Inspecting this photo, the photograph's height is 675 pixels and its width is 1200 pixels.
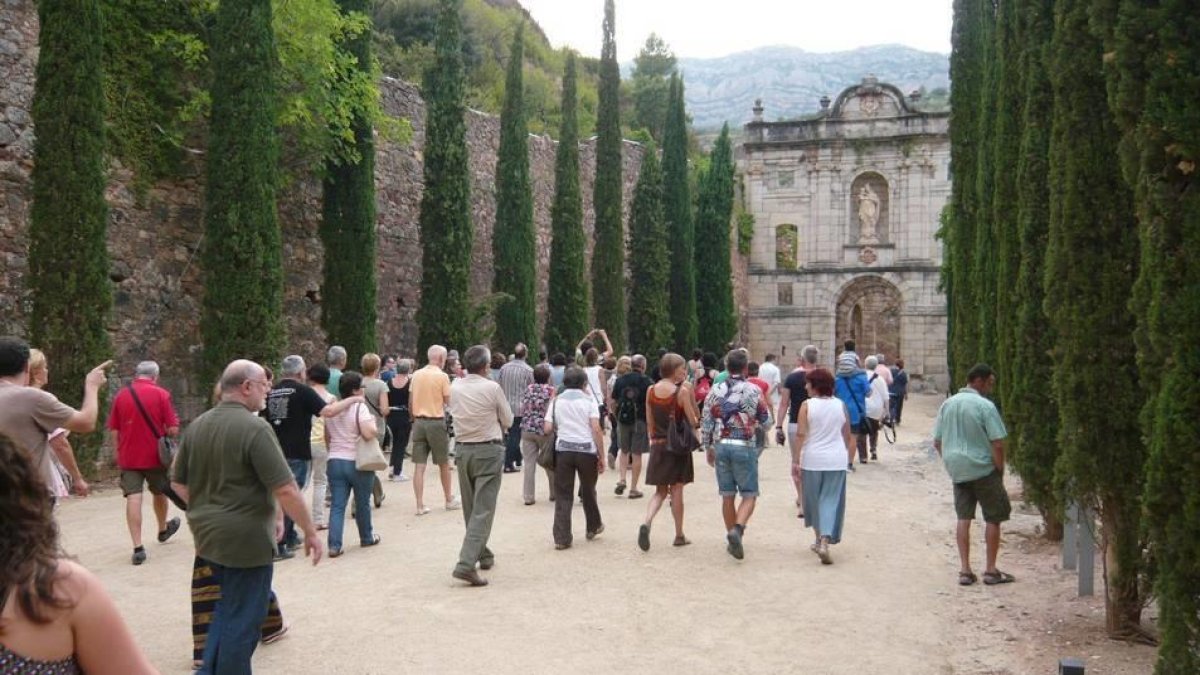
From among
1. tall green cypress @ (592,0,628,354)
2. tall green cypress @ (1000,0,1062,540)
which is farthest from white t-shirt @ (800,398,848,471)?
tall green cypress @ (592,0,628,354)

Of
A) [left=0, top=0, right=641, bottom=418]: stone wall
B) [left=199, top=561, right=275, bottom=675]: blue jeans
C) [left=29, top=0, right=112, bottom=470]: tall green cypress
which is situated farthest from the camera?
[left=0, top=0, right=641, bottom=418]: stone wall

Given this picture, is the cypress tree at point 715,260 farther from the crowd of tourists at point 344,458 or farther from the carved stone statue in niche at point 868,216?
the crowd of tourists at point 344,458

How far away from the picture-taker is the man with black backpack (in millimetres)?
12195

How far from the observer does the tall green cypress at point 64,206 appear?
38.3 ft

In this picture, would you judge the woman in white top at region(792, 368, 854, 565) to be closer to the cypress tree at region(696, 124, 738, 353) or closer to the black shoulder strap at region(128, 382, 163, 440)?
the black shoulder strap at region(128, 382, 163, 440)

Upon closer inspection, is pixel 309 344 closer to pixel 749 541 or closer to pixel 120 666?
pixel 749 541

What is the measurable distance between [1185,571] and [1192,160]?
180 centimetres

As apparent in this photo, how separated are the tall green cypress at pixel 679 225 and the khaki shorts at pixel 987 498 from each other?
80.7 feet

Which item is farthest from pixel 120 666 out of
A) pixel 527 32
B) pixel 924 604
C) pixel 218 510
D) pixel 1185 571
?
pixel 527 32

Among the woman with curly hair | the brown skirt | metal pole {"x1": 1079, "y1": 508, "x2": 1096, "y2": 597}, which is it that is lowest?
metal pole {"x1": 1079, "y1": 508, "x2": 1096, "y2": 597}

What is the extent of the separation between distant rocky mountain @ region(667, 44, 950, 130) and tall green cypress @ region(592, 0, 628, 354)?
281ft

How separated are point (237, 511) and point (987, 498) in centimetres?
539

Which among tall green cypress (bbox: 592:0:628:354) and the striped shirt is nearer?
the striped shirt

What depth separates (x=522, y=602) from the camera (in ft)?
23.3
